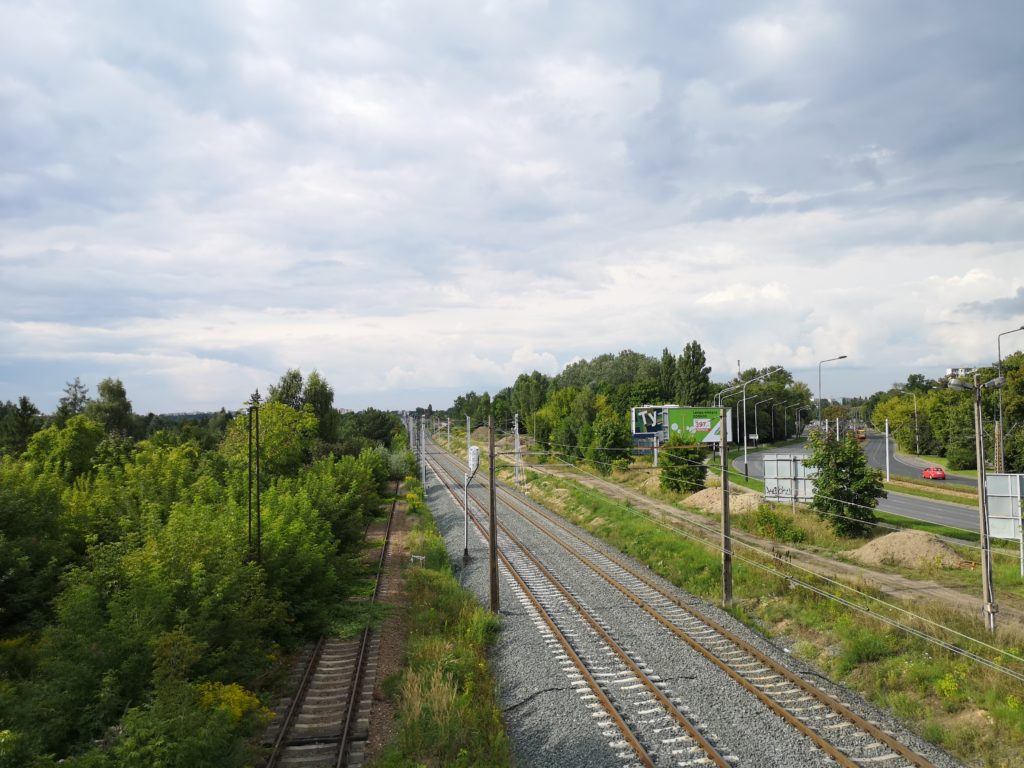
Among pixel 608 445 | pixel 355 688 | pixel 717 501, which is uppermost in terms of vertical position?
pixel 608 445

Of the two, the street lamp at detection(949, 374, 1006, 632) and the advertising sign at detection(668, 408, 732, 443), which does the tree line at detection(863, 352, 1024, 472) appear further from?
the street lamp at detection(949, 374, 1006, 632)

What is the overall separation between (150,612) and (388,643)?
27.4 ft

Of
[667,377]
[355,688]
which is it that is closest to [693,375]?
[667,377]

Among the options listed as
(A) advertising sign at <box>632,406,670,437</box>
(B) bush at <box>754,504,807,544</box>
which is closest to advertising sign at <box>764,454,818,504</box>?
(B) bush at <box>754,504,807,544</box>

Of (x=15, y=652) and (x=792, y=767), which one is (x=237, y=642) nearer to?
(x=15, y=652)

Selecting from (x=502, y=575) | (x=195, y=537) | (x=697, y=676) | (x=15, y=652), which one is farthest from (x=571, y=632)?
(x=15, y=652)

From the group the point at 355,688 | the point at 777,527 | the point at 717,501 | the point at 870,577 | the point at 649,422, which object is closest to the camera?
the point at 355,688

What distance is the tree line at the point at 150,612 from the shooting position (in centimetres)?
1031

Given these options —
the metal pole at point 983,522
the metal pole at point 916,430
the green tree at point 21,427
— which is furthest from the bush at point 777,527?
the metal pole at point 916,430

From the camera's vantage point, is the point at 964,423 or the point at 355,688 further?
the point at 964,423

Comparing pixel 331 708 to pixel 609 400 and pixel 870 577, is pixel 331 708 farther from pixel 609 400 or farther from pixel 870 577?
pixel 609 400

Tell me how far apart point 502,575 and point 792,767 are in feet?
56.1

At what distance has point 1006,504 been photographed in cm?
2186

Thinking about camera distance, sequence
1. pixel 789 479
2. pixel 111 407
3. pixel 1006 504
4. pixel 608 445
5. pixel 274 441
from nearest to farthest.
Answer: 1. pixel 1006 504
2. pixel 789 479
3. pixel 274 441
4. pixel 608 445
5. pixel 111 407
